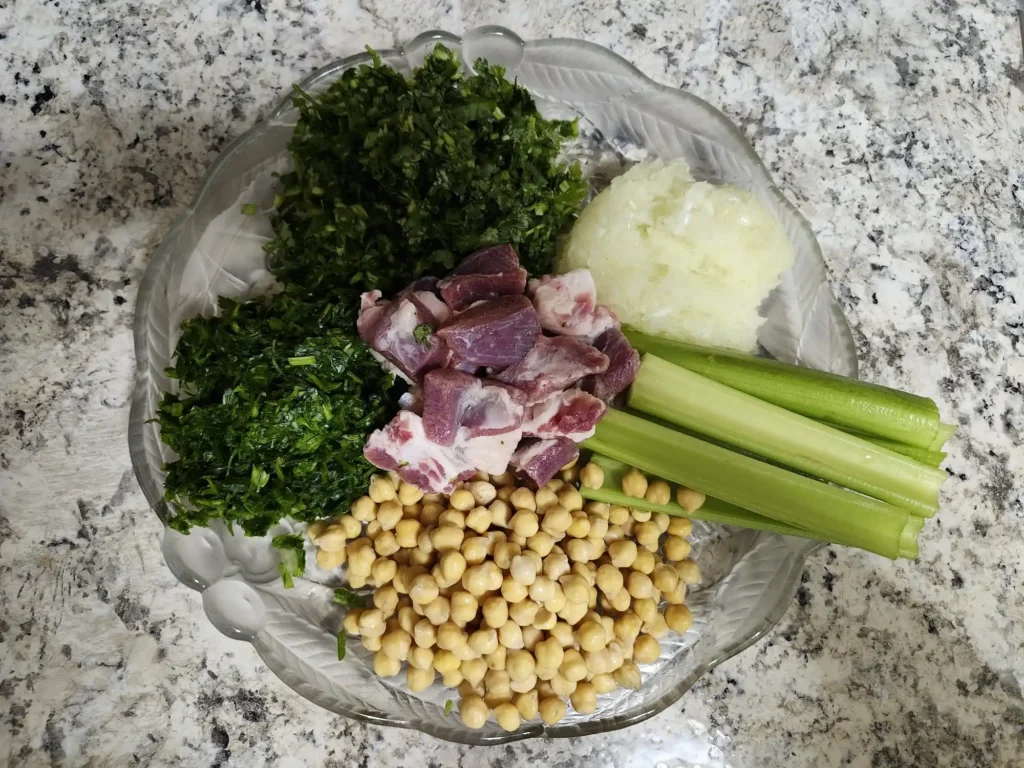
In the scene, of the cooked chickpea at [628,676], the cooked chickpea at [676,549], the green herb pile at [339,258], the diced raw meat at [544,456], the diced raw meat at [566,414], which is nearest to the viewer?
the green herb pile at [339,258]

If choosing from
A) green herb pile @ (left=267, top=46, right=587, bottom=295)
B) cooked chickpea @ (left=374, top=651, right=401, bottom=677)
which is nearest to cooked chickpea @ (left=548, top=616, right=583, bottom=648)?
cooked chickpea @ (left=374, top=651, right=401, bottom=677)

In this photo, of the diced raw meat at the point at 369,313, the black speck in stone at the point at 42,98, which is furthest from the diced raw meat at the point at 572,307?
the black speck in stone at the point at 42,98

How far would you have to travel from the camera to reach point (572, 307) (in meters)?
1.84

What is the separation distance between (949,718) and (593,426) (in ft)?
4.71

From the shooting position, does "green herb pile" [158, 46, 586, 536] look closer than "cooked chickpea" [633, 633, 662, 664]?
Yes

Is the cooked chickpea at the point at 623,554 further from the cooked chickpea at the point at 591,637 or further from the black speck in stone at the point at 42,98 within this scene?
the black speck in stone at the point at 42,98

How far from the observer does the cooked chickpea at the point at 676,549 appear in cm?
213

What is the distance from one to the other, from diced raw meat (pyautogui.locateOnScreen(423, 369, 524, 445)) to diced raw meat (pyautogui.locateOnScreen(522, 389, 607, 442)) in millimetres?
56

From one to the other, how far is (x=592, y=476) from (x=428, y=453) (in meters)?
0.51

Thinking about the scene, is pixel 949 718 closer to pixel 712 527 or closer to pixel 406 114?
pixel 712 527

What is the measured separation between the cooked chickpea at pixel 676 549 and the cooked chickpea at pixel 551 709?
0.53 metres

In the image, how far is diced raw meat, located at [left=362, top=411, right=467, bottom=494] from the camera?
1806mm

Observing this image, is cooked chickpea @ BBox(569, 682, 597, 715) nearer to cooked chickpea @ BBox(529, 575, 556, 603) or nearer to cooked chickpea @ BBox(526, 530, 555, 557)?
cooked chickpea @ BBox(529, 575, 556, 603)

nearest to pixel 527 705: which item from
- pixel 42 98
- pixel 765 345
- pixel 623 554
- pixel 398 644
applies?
pixel 398 644
